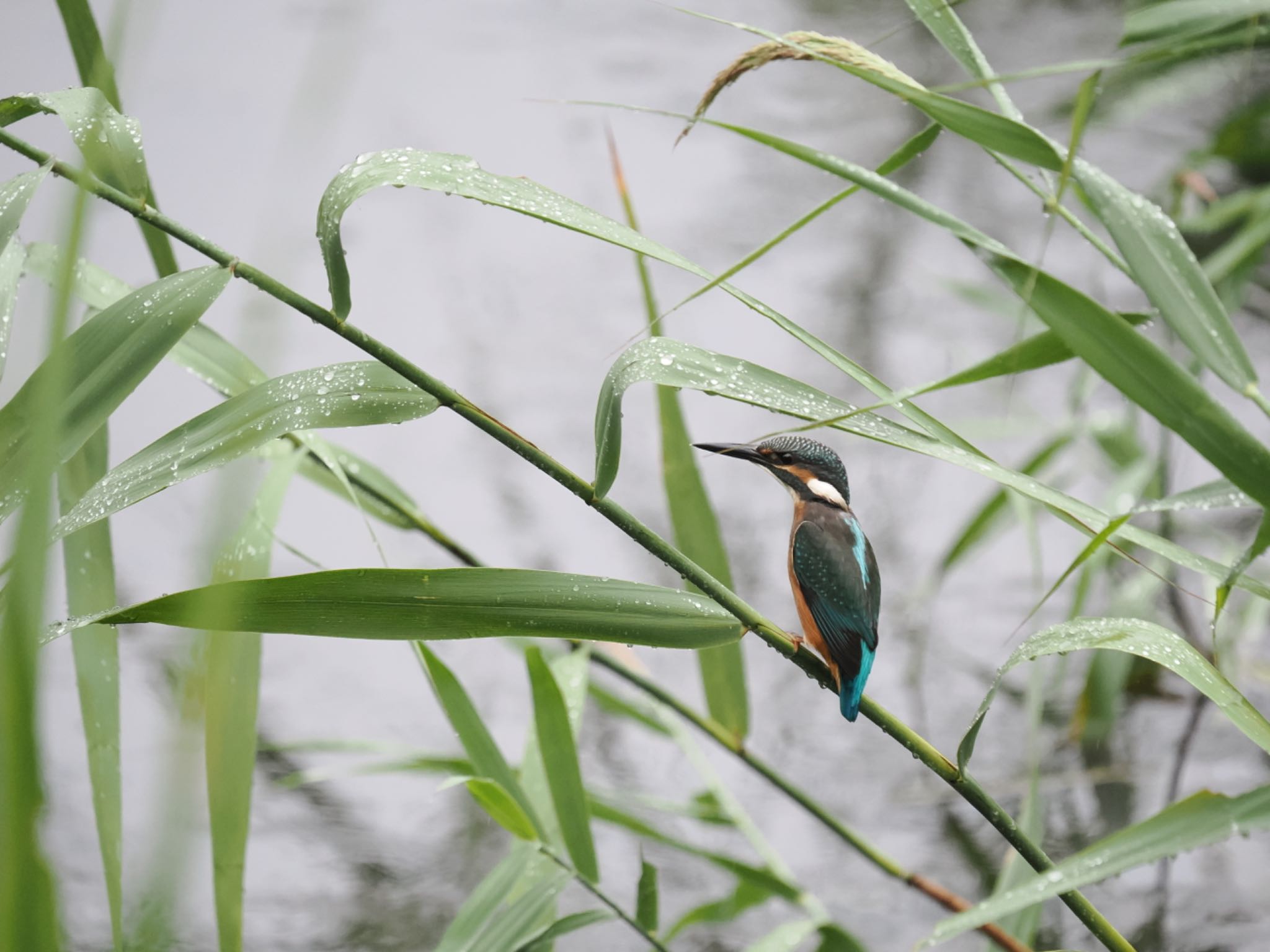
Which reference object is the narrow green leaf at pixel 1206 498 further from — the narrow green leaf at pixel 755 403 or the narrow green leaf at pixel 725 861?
the narrow green leaf at pixel 725 861

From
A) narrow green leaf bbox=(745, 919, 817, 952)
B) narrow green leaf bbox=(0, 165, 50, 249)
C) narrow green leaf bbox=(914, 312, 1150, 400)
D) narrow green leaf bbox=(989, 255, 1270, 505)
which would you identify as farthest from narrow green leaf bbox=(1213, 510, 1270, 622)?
narrow green leaf bbox=(0, 165, 50, 249)

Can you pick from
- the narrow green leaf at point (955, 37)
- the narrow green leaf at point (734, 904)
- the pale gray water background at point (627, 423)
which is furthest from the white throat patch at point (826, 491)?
the pale gray water background at point (627, 423)

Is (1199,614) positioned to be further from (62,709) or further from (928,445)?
(62,709)

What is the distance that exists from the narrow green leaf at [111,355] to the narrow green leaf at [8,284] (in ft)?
0.34

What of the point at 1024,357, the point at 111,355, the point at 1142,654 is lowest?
the point at 1142,654

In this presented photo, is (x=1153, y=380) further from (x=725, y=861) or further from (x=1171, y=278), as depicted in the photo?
(x=725, y=861)

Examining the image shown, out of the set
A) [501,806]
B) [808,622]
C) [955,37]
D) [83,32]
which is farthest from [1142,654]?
[83,32]

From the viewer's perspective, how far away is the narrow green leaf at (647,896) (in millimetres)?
955

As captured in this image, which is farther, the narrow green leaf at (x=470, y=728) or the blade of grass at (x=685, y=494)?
the blade of grass at (x=685, y=494)

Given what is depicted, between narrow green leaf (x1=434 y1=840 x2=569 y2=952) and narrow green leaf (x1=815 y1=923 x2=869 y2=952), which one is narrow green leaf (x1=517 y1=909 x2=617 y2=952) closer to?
narrow green leaf (x1=434 y1=840 x2=569 y2=952)

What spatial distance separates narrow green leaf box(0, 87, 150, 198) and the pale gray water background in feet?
2.35

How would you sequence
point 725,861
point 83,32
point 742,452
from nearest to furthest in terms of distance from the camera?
point 83,32, point 742,452, point 725,861

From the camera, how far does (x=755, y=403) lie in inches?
25.4

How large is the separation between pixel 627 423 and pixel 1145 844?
6.20 ft
